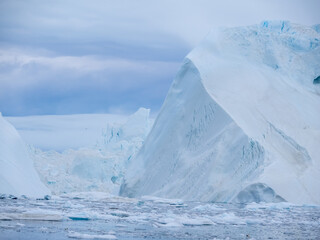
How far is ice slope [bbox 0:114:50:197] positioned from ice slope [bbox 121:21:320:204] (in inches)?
332

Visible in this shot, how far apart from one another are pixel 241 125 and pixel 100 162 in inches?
793

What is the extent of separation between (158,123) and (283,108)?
288 inches

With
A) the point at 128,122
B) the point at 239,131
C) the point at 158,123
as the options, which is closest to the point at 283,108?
the point at 239,131

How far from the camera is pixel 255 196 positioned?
25094 mm

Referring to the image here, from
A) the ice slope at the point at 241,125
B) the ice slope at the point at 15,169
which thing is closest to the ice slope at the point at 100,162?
the ice slope at the point at 241,125

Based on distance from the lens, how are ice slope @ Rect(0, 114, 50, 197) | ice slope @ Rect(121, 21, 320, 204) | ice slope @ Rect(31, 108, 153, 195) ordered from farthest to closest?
ice slope @ Rect(31, 108, 153, 195) < ice slope @ Rect(121, 21, 320, 204) < ice slope @ Rect(0, 114, 50, 197)

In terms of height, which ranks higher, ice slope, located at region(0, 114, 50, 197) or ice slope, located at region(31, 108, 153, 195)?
ice slope, located at region(31, 108, 153, 195)

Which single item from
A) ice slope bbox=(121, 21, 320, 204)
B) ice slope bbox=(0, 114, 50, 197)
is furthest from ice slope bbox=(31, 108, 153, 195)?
ice slope bbox=(0, 114, 50, 197)

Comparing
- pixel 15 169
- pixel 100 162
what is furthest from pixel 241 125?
pixel 100 162

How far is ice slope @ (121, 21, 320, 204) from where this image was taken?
26703 mm

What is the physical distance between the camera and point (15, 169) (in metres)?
21.6

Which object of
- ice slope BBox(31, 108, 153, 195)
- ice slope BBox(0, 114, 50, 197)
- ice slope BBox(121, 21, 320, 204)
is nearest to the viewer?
ice slope BBox(0, 114, 50, 197)

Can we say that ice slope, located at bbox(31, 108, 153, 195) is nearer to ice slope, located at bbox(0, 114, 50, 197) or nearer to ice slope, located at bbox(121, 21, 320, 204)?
ice slope, located at bbox(121, 21, 320, 204)

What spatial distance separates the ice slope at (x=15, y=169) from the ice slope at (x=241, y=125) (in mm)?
Answer: 8438
